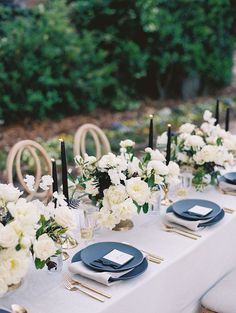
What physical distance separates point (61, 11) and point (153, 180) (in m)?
5.35

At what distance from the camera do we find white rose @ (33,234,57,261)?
165 centimetres

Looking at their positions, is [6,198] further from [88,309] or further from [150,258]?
[150,258]

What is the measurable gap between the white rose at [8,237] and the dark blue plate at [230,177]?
140 centimetres

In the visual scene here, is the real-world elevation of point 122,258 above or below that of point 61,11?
below

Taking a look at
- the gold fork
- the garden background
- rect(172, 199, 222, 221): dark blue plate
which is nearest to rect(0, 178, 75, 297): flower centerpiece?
rect(172, 199, 222, 221): dark blue plate

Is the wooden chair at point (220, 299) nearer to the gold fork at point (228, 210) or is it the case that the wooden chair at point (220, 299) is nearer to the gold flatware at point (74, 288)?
the gold fork at point (228, 210)

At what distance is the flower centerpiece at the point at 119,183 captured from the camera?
2.05m

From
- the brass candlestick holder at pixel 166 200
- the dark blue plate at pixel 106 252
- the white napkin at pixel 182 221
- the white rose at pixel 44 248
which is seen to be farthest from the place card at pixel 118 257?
the brass candlestick holder at pixel 166 200

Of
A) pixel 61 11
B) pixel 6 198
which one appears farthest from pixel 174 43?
pixel 6 198

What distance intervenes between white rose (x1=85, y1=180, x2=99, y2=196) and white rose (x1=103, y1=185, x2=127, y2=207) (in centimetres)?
6

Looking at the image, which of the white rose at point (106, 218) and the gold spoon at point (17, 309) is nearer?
the gold spoon at point (17, 309)

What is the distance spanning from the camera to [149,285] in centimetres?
181

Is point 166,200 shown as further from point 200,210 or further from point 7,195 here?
point 7,195

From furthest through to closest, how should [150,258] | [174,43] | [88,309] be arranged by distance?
[174,43] < [150,258] < [88,309]
